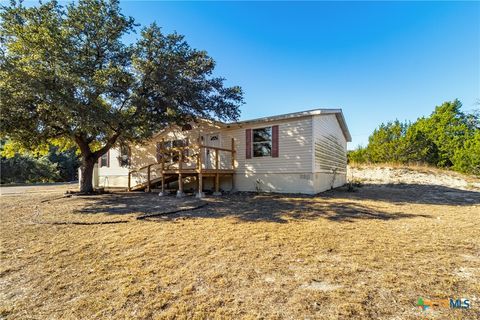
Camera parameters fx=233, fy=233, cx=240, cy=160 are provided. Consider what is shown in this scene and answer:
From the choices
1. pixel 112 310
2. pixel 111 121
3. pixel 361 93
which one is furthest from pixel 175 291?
pixel 361 93

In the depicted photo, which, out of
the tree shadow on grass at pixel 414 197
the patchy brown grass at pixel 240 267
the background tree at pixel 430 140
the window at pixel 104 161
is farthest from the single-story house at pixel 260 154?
the background tree at pixel 430 140

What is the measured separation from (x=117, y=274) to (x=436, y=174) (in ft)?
71.9

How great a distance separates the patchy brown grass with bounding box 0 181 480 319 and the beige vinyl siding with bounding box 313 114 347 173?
4.99m

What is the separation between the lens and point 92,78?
9.20 meters

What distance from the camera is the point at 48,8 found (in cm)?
973

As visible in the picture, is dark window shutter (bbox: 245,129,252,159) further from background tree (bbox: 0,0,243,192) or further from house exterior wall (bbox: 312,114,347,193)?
house exterior wall (bbox: 312,114,347,193)

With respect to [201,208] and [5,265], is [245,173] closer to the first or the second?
[201,208]

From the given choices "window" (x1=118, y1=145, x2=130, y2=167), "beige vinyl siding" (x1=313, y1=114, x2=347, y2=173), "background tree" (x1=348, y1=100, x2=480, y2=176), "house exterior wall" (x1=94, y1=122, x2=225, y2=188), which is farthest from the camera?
"background tree" (x1=348, y1=100, x2=480, y2=176)

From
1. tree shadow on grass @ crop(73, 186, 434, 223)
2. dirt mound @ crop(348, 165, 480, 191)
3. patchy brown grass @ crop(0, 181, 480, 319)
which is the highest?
dirt mound @ crop(348, 165, 480, 191)

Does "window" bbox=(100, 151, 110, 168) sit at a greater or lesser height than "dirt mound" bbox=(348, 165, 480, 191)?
greater

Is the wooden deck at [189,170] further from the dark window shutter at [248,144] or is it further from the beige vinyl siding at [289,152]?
the beige vinyl siding at [289,152]

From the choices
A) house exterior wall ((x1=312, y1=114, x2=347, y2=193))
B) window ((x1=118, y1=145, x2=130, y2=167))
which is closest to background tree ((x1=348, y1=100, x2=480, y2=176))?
house exterior wall ((x1=312, y1=114, x2=347, y2=193))

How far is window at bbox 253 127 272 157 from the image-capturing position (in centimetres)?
1085

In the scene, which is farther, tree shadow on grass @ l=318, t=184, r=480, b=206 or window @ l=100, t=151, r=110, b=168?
window @ l=100, t=151, r=110, b=168
